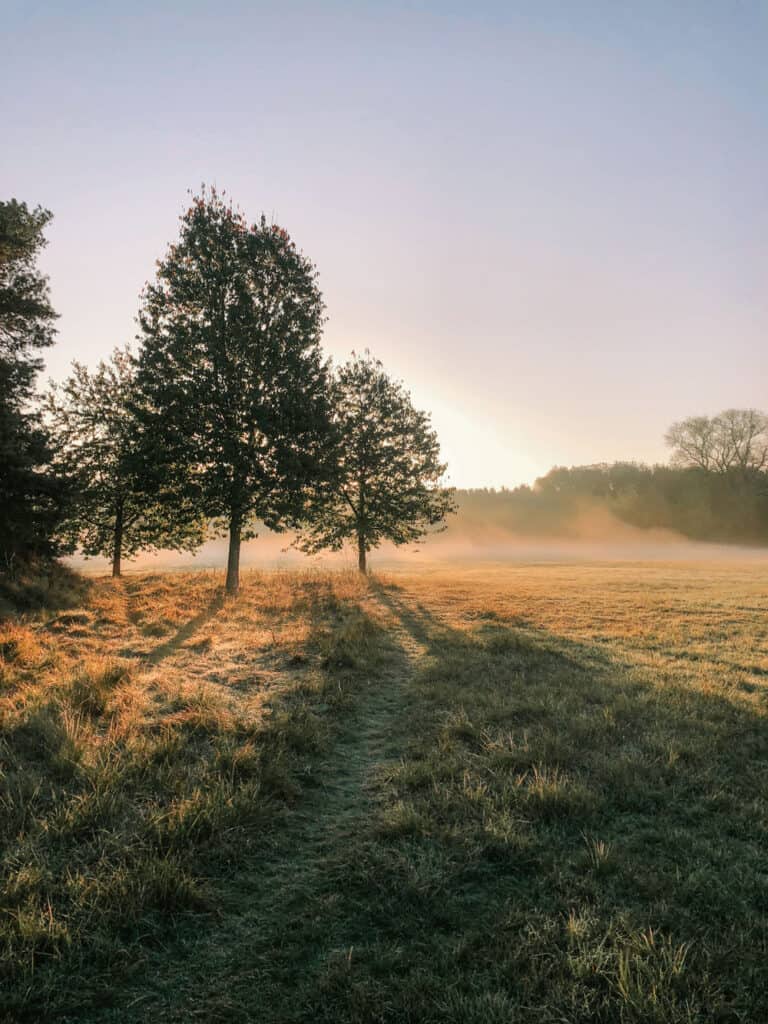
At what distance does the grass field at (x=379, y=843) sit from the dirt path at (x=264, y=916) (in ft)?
0.06

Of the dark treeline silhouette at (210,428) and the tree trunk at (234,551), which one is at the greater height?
the dark treeline silhouette at (210,428)

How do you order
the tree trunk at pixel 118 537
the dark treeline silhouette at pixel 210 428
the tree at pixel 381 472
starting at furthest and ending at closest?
the tree at pixel 381 472 → the tree trunk at pixel 118 537 → the dark treeline silhouette at pixel 210 428

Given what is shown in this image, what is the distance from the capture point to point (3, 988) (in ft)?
9.23

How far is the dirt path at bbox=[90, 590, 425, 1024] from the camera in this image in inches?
112

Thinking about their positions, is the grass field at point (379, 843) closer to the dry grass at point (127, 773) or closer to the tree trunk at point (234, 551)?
the dry grass at point (127, 773)

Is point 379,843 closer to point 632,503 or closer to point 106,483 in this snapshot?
point 106,483

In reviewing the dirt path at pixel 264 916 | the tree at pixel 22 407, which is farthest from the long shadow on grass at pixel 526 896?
the tree at pixel 22 407

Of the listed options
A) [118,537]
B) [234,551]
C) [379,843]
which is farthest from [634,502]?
[379,843]

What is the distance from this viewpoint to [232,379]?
1909cm

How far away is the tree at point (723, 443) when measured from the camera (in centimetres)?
6888

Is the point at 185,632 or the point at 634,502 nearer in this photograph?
the point at 185,632

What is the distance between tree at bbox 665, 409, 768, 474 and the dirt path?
81.5 m

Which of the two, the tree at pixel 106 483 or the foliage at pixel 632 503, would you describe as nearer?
the tree at pixel 106 483

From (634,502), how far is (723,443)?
578 inches
